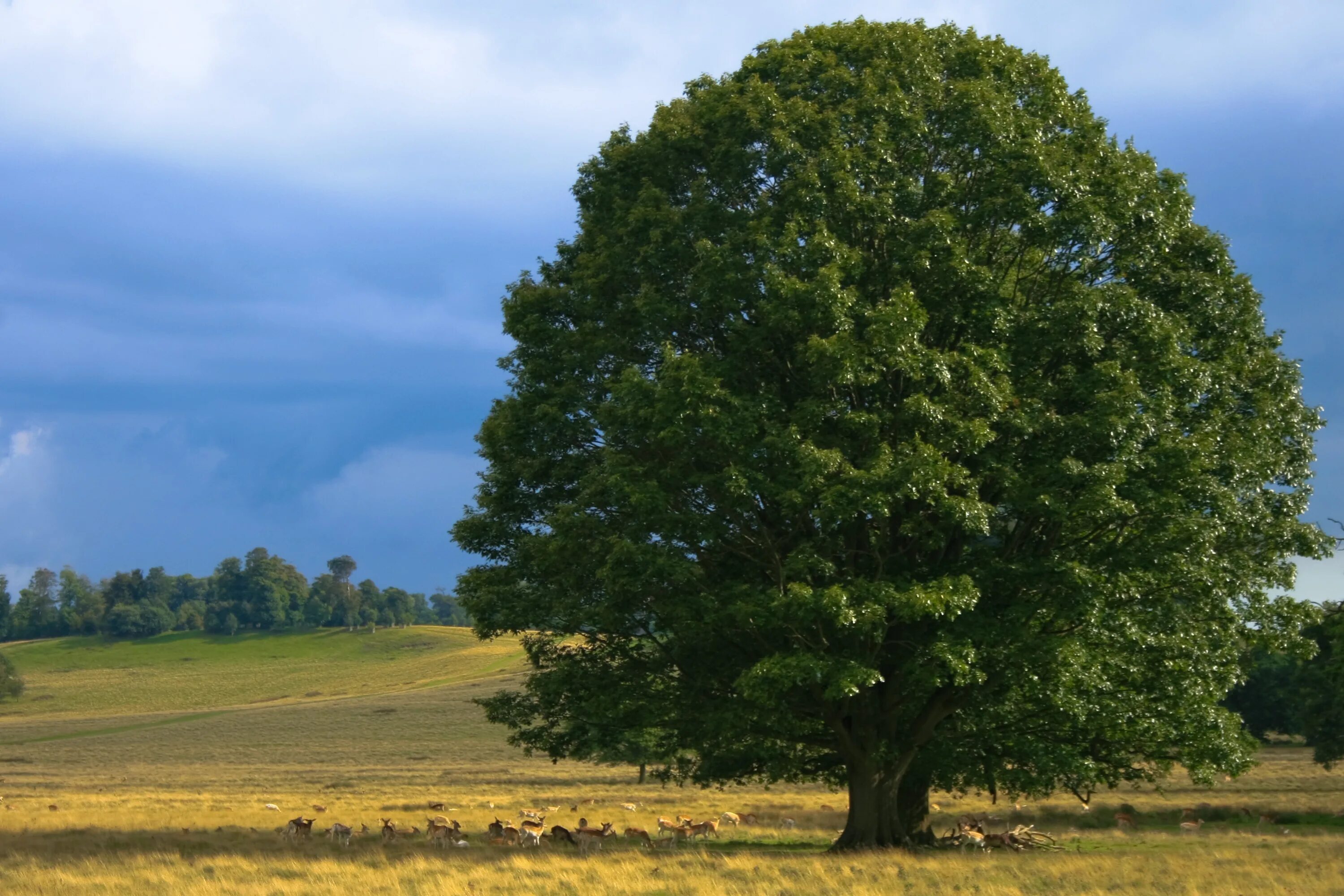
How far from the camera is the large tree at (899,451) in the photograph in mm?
18312

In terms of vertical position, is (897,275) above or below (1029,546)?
above

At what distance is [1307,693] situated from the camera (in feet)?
183

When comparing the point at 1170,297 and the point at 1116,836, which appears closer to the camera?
the point at 1170,297

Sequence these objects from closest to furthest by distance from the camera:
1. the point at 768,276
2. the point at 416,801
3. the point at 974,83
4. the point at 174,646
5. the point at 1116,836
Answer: the point at 768,276
the point at 974,83
the point at 1116,836
the point at 416,801
the point at 174,646

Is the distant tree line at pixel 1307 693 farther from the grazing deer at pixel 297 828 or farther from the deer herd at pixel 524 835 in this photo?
the grazing deer at pixel 297 828

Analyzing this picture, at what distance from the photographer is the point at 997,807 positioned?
148 feet

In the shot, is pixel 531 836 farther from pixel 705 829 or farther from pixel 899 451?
pixel 899 451

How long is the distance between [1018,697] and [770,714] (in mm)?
4815

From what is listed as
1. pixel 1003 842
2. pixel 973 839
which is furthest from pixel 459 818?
pixel 973 839

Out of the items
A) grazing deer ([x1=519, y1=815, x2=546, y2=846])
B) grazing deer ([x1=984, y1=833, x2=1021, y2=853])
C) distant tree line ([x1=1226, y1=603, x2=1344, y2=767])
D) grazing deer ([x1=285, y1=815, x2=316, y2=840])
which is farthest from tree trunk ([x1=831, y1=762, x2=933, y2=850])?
grazing deer ([x1=285, y1=815, x2=316, y2=840])

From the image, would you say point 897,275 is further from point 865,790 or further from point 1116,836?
point 1116,836

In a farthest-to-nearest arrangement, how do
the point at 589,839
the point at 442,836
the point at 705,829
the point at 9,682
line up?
the point at 9,682 → the point at 705,829 → the point at 442,836 → the point at 589,839

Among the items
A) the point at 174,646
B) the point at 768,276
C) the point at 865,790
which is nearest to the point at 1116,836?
the point at 865,790

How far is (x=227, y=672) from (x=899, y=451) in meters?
174
